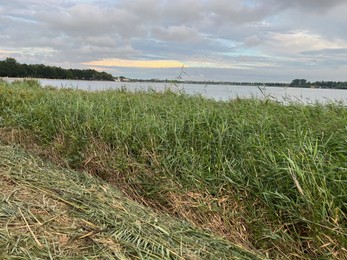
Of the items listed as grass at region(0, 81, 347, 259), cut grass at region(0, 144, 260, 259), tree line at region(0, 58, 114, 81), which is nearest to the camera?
cut grass at region(0, 144, 260, 259)

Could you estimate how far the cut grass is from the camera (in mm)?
2107

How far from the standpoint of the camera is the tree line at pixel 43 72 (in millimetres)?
19594

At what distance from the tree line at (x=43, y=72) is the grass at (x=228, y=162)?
14.7 metres

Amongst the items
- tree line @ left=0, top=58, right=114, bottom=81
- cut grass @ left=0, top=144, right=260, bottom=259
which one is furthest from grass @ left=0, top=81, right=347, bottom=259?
tree line @ left=0, top=58, right=114, bottom=81

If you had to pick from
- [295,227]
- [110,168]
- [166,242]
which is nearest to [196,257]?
[166,242]

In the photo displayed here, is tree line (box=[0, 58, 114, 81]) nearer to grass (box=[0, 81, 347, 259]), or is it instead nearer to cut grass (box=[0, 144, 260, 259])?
grass (box=[0, 81, 347, 259])

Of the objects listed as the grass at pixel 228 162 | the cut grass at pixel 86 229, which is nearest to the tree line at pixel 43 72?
the grass at pixel 228 162

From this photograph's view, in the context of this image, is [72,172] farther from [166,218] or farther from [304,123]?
[304,123]

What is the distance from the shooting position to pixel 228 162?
339 centimetres

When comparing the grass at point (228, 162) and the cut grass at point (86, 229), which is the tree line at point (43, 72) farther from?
the cut grass at point (86, 229)

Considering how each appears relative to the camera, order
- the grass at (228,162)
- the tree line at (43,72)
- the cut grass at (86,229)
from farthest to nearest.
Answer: the tree line at (43,72)
the grass at (228,162)
the cut grass at (86,229)

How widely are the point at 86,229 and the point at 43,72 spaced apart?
20.9m

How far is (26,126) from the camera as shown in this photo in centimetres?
549

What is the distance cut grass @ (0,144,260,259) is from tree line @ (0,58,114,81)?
54.7 feet
